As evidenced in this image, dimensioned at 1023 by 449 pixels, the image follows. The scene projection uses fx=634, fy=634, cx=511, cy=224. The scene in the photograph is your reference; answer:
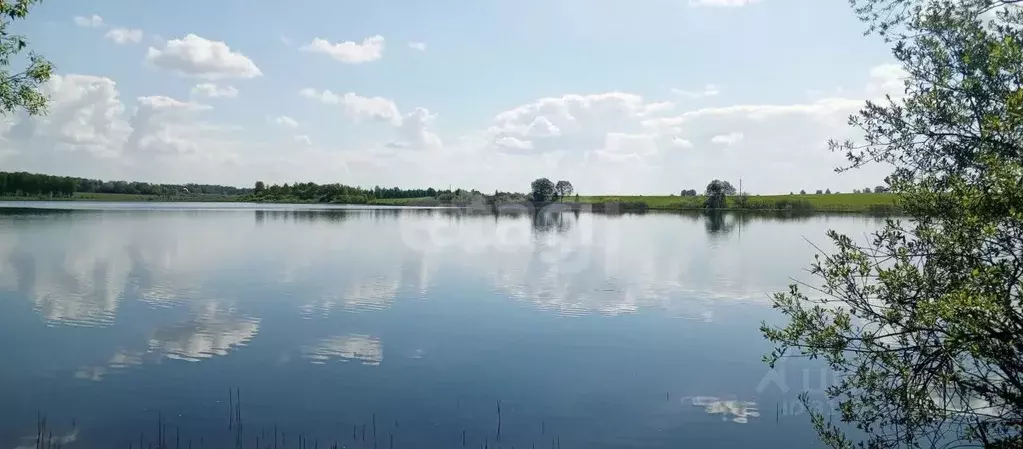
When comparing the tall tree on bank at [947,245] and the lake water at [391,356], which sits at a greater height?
the tall tree on bank at [947,245]

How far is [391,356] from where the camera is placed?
17.7m

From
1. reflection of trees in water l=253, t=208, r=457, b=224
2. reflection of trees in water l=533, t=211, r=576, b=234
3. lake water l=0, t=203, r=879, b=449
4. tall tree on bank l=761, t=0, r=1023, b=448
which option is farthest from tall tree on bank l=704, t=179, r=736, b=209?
tall tree on bank l=761, t=0, r=1023, b=448

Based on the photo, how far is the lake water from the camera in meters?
12.6

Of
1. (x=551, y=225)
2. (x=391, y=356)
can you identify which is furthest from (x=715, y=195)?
(x=391, y=356)

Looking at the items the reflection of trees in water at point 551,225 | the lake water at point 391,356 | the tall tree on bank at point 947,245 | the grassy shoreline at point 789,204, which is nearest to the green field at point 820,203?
the grassy shoreline at point 789,204

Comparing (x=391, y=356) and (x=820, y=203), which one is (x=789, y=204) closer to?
(x=820, y=203)

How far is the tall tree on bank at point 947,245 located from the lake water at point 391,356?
4467 mm

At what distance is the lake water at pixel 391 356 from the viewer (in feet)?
41.4

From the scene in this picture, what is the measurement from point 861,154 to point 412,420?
9.67m

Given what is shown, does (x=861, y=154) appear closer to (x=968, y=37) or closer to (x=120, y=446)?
(x=968, y=37)

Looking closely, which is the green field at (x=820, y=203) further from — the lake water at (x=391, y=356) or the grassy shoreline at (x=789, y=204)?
the lake water at (x=391, y=356)

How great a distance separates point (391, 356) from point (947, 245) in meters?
13.7

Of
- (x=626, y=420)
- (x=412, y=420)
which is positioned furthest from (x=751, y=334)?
(x=412, y=420)

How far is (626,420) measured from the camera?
43.6 feet
